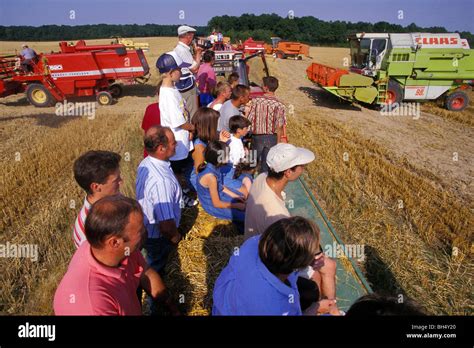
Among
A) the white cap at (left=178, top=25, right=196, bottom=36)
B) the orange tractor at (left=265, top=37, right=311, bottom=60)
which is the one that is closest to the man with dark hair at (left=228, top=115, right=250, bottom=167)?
the white cap at (left=178, top=25, right=196, bottom=36)

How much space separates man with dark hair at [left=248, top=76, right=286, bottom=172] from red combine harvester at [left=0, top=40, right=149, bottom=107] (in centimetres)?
898

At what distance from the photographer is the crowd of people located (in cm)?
165

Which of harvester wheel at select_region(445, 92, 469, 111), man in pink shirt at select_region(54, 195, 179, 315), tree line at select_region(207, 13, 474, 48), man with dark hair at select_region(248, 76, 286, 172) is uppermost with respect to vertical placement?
tree line at select_region(207, 13, 474, 48)

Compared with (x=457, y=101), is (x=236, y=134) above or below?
below

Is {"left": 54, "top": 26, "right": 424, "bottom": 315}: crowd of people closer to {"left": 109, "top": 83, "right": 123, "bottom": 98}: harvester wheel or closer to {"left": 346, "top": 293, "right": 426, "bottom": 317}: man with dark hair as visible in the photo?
{"left": 346, "top": 293, "right": 426, "bottom": 317}: man with dark hair

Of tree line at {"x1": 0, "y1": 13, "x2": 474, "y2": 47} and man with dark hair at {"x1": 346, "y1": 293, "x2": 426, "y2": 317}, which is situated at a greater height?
tree line at {"x1": 0, "y1": 13, "x2": 474, "y2": 47}

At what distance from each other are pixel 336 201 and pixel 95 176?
12.2 feet

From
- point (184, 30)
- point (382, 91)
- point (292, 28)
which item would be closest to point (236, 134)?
point (184, 30)

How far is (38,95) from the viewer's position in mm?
11812

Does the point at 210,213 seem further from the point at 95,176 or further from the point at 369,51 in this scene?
the point at 369,51

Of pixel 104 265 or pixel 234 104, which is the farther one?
pixel 234 104

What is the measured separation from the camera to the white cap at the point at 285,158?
243 centimetres

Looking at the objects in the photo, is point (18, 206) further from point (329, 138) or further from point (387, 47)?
point (387, 47)

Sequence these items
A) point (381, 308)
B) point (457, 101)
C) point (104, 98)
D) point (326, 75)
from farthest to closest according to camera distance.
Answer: point (326, 75), point (104, 98), point (457, 101), point (381, 308)
